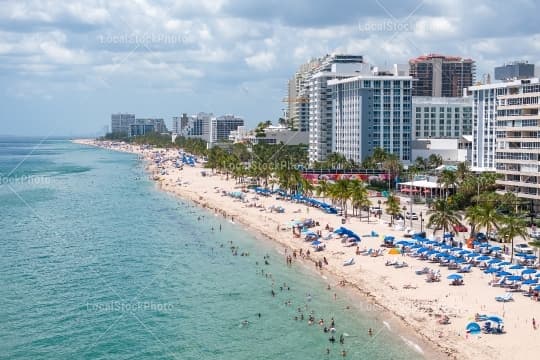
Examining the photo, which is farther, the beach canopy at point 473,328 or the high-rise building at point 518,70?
the high-rise building at point 518,70

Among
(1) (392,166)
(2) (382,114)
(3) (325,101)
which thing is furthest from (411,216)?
(3) (325,101)

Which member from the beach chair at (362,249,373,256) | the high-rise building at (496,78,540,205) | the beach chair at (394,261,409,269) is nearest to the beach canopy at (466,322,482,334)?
the beach chair at (394,261,409,269)

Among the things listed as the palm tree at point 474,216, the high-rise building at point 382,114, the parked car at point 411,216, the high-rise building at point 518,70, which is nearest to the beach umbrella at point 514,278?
the palm tree at point 474,216

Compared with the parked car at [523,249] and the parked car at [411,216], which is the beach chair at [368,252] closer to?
the parked car at [523,249]

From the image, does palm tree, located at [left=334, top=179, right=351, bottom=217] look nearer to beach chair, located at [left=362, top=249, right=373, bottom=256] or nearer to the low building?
beach chair, located at [left=362, top=249, right=373, bottom=256]

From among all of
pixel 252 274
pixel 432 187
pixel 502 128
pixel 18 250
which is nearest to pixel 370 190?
pixel 432 187

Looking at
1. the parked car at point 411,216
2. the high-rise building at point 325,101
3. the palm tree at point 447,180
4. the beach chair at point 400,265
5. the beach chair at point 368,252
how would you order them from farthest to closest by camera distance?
the high-rise building at point 325,101, the palm tree at point 447,180, the parked car at point 411,216, the beach chair at point 368,252, the beach chair at point 400,265

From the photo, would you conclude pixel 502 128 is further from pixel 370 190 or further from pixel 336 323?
pixel 336 323
